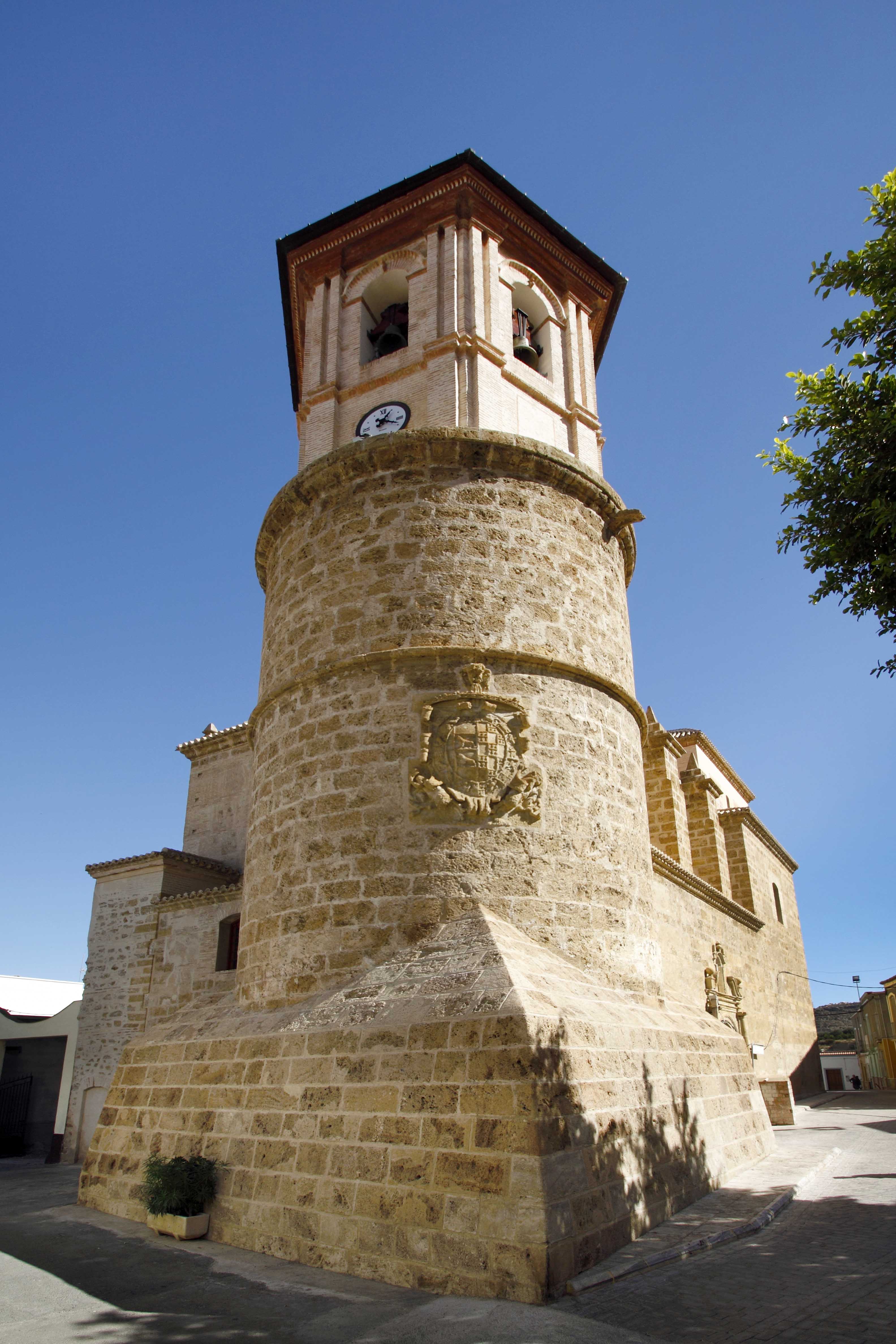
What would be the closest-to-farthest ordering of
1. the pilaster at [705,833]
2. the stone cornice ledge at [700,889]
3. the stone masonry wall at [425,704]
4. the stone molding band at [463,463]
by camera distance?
the stone masonry wall at [425,704]
the stone molding band at [463,463]
the stone cornice ledge at [700,889]
the pilaster at [705,833]

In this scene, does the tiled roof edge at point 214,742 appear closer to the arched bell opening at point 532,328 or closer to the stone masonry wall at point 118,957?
the stone masonry wall at point 118,957

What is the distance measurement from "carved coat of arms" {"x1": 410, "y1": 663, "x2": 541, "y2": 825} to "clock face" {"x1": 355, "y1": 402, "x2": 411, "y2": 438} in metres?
3.75

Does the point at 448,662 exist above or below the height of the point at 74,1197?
above

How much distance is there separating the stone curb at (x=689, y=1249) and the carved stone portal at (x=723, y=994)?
6.35m

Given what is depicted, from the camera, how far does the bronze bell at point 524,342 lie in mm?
10281

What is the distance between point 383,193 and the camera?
418 inches

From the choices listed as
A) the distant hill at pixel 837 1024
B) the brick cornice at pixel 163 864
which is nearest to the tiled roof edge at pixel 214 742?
the brick cornice at pixel 163 864

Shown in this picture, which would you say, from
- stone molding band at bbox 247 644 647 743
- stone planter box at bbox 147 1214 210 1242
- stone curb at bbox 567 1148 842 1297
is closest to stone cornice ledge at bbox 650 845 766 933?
stone molding band at bbox 247 644 647 743

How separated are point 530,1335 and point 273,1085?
8.93 ft

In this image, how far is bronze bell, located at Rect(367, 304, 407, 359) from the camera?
10289 mm

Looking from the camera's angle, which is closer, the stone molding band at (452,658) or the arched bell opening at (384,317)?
the stone molding band at (452,658)

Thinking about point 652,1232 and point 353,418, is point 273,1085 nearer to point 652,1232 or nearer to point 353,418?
point 652,1232

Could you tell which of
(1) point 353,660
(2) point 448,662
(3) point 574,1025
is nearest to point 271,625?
(1) point 353,660

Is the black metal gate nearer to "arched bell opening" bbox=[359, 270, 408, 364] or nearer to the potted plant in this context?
the potted plant
